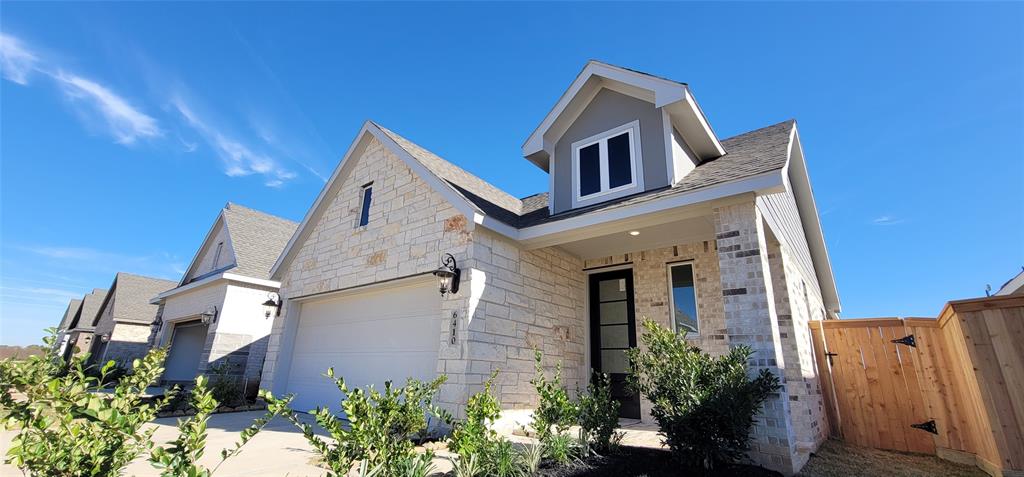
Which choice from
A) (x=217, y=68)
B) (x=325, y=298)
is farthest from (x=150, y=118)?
(x=325, y=298)

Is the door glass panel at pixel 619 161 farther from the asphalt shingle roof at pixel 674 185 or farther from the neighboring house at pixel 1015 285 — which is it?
the neighboring house at pixel 1015 285

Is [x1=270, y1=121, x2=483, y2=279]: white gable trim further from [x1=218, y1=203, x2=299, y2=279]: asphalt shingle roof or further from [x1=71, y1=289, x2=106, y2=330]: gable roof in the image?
[x1=71, y1=289, x2=106, y2=330]: gable roof

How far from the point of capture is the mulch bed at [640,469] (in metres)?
3.59

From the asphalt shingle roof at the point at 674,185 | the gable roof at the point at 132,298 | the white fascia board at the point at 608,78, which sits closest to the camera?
the asphalt shingle roof at the point at 674,185

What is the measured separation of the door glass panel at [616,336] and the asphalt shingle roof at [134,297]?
18.8 meters

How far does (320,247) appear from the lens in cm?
886

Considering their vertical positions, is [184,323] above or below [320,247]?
below

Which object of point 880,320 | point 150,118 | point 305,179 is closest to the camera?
point 880,320

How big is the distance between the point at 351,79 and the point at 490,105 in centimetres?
365

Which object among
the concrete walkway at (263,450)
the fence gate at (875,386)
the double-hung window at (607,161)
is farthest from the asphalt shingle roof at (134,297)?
the fence gate at (875,386)

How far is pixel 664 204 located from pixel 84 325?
30495 millimetres

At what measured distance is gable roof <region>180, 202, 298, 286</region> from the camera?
12664 mm

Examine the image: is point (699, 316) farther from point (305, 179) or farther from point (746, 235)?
point (305, 179)

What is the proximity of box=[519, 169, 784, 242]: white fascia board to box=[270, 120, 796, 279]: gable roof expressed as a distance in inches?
4.6
